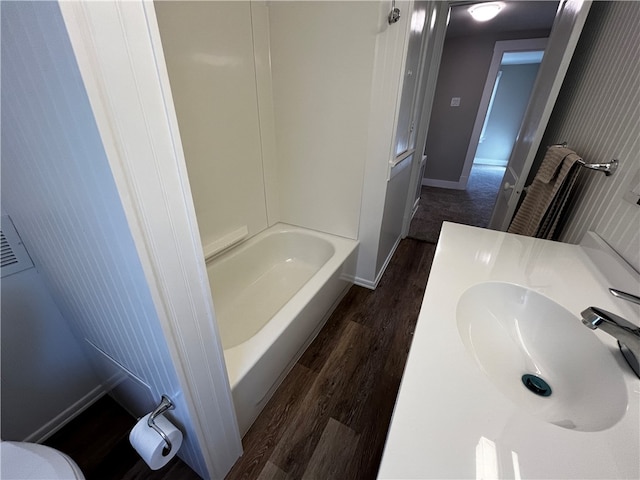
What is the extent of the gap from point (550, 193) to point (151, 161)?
1.58m

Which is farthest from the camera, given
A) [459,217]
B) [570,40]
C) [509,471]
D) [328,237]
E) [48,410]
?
[459,217]

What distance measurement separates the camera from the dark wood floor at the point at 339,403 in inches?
40.7

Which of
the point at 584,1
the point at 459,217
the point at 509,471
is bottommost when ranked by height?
the point at 459,217

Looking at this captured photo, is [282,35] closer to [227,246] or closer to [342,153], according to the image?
[342,153]

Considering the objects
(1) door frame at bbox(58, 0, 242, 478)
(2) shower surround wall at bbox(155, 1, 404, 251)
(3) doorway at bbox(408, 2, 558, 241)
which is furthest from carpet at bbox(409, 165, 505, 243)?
(1) door frame at bbox(58, 0, 242, 478)

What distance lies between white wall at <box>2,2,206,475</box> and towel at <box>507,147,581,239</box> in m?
1.59

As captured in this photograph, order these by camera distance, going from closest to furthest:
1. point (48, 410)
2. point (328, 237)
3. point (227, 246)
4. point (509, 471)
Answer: point (509, 471), point (48, 410), point (227, 246), point (328, 237)

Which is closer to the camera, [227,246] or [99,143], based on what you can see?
[99,143]

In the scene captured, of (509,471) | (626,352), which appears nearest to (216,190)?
(509,471)

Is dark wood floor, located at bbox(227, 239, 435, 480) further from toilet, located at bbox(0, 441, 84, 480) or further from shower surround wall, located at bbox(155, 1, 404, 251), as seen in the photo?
shower surround wall, located at bbox(155, 1, 404, 251)

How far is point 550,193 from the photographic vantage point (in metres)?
1.21

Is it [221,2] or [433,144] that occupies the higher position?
[221,2]

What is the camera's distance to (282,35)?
5.25 feet

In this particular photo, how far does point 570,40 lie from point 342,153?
1.22 m
